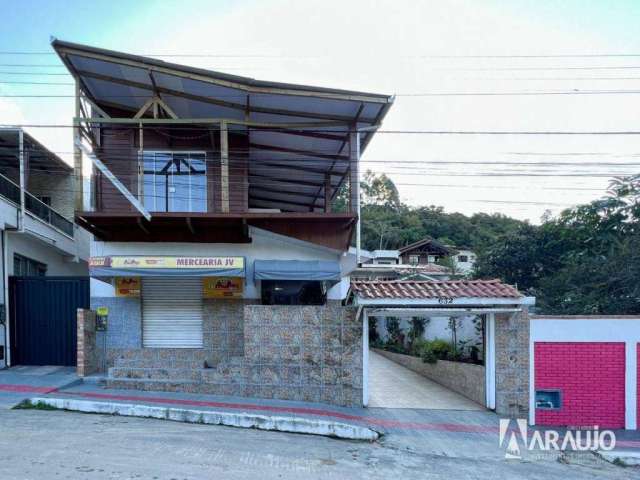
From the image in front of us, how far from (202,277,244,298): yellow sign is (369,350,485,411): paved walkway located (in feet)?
12.9

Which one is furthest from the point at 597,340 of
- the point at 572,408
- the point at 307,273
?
the point at 307,273

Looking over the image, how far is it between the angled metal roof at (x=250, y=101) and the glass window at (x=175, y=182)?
1209 millimetres

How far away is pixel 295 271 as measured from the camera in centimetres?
1183

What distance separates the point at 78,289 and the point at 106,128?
398 cm

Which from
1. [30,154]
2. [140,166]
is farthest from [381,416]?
[30,154]

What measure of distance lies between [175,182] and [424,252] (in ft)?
120

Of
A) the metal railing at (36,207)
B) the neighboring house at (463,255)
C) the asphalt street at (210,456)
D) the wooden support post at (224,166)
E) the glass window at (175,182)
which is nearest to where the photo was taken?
the asphalt street at (210,456)

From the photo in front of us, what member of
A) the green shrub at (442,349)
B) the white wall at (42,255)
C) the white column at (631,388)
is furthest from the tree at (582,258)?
the white wall at (42,255)

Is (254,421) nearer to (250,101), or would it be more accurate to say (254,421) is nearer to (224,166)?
(224,166)

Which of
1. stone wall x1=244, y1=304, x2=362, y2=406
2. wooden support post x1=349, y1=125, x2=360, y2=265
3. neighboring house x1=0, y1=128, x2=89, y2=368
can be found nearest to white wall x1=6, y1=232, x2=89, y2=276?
neighboring house x1=0, y1=128, x2=89, y2=368

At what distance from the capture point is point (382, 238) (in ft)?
168

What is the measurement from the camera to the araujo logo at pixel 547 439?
9.23m

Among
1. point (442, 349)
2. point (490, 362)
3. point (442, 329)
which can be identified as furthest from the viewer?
point (442, 329)

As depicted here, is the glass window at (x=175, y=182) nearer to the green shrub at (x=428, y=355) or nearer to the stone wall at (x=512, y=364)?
the stone wall at (x=512, y=364)
